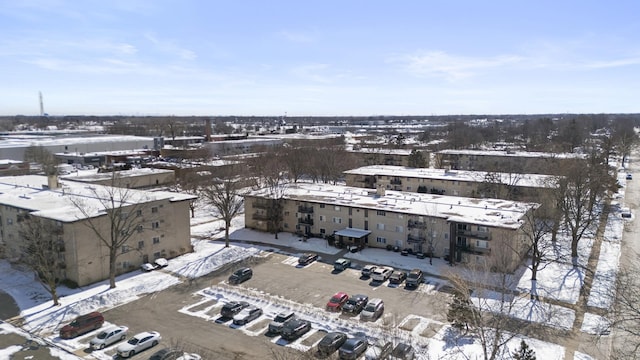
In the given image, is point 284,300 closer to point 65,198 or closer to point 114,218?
point 114,218

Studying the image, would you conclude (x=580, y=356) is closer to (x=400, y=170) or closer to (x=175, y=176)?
(x=400, y=170)

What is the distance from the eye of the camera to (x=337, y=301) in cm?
2792

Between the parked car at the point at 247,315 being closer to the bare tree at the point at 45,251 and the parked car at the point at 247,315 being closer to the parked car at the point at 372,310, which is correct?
the parked car at the point at 372,310

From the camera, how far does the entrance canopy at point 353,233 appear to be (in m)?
39.3

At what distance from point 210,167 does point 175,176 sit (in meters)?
6.09

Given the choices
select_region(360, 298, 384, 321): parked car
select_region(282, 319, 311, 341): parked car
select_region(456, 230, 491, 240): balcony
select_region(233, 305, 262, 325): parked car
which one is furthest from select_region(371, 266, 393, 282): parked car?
select_region(233, 305, 262, 325): parked car

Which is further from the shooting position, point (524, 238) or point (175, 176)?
point (175, 176)

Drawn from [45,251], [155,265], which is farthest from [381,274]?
[45,251]

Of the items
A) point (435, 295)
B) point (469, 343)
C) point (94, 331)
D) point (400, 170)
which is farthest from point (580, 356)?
point (400, 170)

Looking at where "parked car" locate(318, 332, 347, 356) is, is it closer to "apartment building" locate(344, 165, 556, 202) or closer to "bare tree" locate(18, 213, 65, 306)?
"bare tree" locate(18, 213, 65, 306)

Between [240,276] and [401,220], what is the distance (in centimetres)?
1494

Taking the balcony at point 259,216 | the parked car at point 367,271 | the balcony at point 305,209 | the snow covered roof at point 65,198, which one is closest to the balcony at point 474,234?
the parked car at point 367,271

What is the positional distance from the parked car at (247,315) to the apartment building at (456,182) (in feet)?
86.2

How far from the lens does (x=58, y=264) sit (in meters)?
31.2
